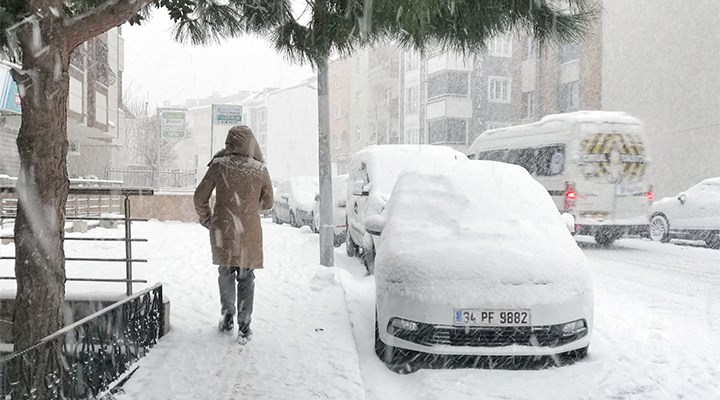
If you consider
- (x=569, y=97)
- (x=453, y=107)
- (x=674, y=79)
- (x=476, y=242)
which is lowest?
(x=476, y=242)

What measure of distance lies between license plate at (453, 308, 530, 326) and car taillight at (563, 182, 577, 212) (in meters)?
9.79

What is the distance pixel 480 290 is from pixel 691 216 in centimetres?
1163

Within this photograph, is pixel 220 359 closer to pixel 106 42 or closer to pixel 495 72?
pixel 106 42

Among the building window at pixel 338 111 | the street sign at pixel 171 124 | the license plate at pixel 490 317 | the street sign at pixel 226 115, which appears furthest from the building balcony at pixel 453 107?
the license plate at pixel 490 317

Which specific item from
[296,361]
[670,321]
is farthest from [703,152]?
[296,361]

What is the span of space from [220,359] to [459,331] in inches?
70.1

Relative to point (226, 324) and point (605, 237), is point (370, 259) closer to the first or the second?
point (226, 324)

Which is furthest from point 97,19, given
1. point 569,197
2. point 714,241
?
point 714,241

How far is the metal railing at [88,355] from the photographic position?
10.0 feet

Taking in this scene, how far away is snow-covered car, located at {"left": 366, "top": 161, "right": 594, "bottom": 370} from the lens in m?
4.62

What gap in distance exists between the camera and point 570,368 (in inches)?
190

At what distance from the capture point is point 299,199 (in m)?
19.2

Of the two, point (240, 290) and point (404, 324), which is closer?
point (404, 324)

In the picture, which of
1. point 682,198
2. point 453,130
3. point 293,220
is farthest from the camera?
point 453,130
